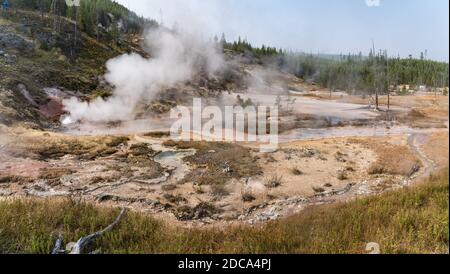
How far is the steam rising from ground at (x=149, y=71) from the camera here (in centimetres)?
3706

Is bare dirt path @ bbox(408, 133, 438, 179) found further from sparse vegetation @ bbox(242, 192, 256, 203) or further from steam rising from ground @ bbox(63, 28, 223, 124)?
steam rising from ground @ bbox(63, 28, 223, 124)

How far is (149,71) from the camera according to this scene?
2035 inches

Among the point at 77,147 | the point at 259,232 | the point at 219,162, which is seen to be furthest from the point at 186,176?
the point at 259,232

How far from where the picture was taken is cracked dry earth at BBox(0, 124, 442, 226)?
1416 cm

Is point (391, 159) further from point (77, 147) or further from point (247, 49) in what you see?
point (247, 49)

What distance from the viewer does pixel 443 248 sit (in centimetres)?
589

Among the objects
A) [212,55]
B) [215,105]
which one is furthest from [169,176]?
[212,55]

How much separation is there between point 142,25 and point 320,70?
54280 millimetres

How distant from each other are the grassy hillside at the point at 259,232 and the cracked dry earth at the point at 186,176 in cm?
461

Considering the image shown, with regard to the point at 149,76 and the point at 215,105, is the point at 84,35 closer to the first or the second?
the point at 149,76

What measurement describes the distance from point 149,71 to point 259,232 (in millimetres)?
47280
